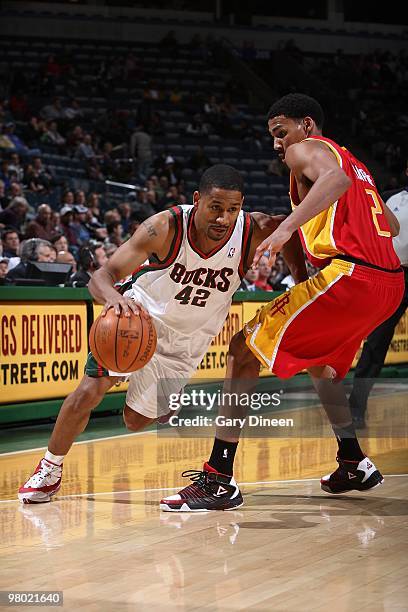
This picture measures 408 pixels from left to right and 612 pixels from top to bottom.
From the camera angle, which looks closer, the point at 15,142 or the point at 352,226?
the point at 352,226

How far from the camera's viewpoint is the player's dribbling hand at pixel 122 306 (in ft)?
13.2

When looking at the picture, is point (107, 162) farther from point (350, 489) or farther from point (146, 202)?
point (350, 489)

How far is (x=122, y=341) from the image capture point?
3.96 meters

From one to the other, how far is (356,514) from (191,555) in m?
1.08

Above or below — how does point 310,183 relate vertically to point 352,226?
above

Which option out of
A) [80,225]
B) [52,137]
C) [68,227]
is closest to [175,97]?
[52,137]

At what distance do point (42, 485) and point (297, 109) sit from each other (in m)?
2.16

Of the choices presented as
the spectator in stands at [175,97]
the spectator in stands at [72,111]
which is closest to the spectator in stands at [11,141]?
the spectator in stands at [72,111]

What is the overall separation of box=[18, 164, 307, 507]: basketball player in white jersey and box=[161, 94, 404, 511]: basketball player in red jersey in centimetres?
25

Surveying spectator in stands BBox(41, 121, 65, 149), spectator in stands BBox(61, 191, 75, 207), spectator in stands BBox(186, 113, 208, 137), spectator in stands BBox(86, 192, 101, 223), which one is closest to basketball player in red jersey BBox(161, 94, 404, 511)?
spectator in stands BBox(61, 191, 75, 207)

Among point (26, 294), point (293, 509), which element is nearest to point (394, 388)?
point (26, 294)

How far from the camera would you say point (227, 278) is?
4574 millimetres

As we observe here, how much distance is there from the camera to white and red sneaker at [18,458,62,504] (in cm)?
453

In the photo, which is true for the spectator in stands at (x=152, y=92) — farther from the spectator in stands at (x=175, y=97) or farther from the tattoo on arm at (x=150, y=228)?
the tattoo on arm at (x=150, y=228)
